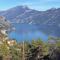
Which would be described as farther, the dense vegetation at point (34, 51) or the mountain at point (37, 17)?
the mountain at point (37, 17)

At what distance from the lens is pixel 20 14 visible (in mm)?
62344

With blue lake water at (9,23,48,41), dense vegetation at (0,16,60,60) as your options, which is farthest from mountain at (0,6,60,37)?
dense vegetation at (0,16,60,60)

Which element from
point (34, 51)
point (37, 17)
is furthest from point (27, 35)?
point (37, 17)

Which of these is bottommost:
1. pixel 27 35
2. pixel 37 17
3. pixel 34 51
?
pixel 34 51

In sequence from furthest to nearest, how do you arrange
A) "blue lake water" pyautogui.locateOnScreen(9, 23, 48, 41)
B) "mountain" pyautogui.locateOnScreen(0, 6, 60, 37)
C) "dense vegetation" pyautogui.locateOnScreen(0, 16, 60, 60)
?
"mountain" pyautogui.locateOnScreen(0, 6, 60, 37) < "blue lake water" pyautogui.locateOnScreen(9, 23, 48, 41) < "dense vegetation" pyautogui.locateOnScreen(0, 16, 60, 60)

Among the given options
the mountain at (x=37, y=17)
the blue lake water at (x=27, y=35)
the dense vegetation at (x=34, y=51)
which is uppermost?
the mountain at (x=37, y=17)

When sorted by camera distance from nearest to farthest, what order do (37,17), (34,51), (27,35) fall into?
(34,51), (27,35), (37,17)

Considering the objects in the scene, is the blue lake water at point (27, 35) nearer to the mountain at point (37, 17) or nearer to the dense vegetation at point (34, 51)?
the dense vegetation at point (34, 51)

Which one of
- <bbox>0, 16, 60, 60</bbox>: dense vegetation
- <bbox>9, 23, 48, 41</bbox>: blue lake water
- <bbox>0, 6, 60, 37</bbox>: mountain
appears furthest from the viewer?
<bbox>0, 6, 60, 37</bbox>: mountain

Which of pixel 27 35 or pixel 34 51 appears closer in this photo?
pixel 34 51

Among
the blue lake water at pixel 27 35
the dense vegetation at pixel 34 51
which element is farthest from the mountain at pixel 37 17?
the dense vegetation at pixel 34 51

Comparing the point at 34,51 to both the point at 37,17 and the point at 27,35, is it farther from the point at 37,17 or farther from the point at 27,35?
the point at 37,17

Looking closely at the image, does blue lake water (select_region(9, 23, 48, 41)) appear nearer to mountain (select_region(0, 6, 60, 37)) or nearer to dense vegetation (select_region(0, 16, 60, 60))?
dense vegetation (select_region(0, 16, 60, 60))

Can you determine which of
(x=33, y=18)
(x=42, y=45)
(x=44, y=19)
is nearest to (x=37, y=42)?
(x=42, y=45)
